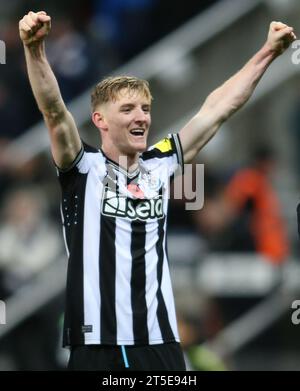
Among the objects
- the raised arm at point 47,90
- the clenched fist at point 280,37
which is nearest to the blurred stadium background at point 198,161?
the clenched fist at point 280,37

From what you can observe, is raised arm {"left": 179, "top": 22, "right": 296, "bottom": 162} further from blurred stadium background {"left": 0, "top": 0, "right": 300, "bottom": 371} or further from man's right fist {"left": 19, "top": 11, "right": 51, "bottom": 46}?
blurred stadium background {"left": 0, "top": 0, "right": 300, "bottom": 371}

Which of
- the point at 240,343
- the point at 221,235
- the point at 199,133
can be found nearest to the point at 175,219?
the point at 221,235

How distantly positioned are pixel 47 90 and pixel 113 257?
879 mm

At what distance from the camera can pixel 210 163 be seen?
37.3ft

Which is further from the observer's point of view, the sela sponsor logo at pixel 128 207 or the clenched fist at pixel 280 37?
the clenched fist at pixel 280 37

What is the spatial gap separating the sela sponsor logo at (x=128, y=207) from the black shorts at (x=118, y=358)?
66cm

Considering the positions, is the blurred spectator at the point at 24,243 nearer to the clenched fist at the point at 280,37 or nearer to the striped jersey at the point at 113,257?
the striped jersey at the point at 113,257

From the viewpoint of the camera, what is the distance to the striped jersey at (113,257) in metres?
6.00

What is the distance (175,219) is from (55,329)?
1.63m

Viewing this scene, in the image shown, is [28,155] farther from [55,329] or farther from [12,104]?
[55,329]

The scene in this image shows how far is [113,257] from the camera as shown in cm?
604

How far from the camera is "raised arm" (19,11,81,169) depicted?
588 cm

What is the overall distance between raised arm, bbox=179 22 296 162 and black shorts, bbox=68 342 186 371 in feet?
3.64

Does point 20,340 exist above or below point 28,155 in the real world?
below
